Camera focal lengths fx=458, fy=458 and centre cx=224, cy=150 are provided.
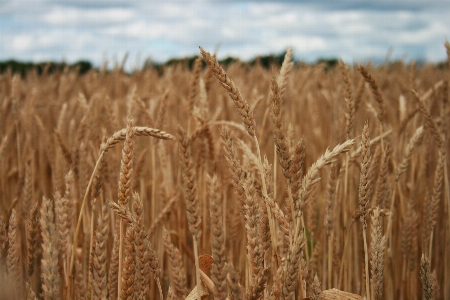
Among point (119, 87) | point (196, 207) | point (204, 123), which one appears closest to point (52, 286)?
point (196, 207)

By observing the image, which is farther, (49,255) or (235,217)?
(235,217)

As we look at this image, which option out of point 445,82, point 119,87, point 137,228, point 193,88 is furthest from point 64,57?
point 137,228

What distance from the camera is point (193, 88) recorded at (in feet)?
6.12

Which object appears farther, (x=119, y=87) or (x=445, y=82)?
(x=119, y=87)

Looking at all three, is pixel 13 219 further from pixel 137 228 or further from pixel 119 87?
pixel 119 87

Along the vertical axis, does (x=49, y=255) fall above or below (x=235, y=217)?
above

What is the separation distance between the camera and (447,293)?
1.77 meters

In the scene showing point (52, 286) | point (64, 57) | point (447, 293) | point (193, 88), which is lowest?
point (447, 293)

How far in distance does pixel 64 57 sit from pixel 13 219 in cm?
618

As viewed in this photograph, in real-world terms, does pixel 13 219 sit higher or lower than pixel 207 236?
higher

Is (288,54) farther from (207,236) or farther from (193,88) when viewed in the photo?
(207,236)

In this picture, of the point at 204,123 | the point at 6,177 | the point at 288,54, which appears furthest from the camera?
the point at 6,177

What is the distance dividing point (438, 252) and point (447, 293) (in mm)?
261

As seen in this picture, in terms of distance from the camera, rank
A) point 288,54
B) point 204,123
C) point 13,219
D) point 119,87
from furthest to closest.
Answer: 1. point 119,87
2. point 204,123
3. point 288,54
4. point 13,219
